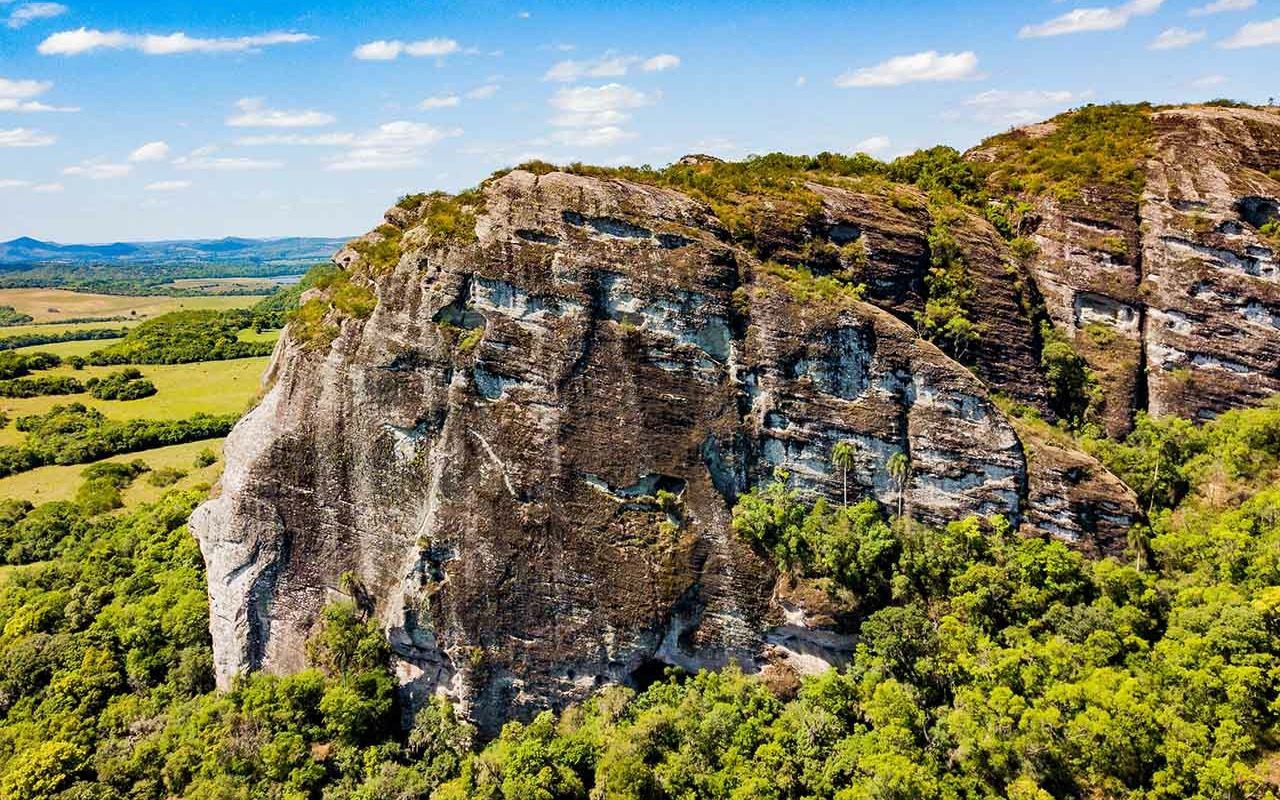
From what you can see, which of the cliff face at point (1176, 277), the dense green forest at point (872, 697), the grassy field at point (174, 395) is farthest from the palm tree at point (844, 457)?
the grassy field at point (174, 395)

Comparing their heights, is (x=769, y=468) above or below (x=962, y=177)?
below

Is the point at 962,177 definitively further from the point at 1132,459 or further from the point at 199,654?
the point at 199,654

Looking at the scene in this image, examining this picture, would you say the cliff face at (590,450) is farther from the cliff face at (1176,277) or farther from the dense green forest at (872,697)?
the cliff face at (1176,277)

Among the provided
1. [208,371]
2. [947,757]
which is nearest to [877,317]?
[947,757]

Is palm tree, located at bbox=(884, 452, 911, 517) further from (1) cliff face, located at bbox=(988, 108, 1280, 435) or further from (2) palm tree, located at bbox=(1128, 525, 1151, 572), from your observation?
(1) cliff face, located at bbox=(988, 108, 1280, 435)

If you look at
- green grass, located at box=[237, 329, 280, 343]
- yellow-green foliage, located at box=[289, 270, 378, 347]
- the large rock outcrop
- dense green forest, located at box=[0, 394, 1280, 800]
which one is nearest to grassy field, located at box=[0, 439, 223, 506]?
dense green forest, located at box=[0, 394, 1280, 800]

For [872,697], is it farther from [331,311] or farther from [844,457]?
[331,311]
